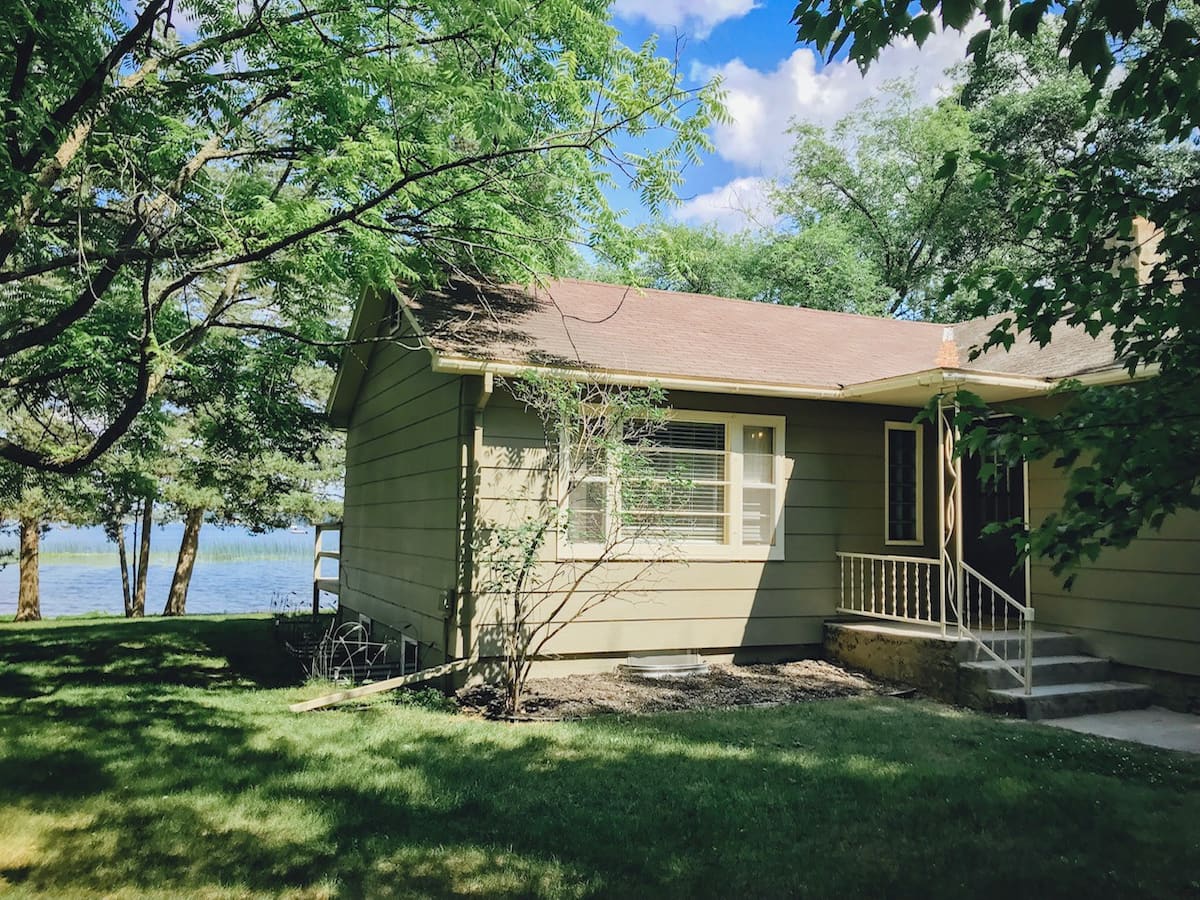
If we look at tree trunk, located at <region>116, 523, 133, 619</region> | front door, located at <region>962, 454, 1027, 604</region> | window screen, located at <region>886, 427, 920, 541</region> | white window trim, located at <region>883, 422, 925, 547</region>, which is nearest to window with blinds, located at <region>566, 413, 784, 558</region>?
white window trim, located at <region>883, 422, 925, 547</region>

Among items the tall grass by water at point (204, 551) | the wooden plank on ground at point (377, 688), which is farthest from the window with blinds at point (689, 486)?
the tall grass by water at point (204, 551)

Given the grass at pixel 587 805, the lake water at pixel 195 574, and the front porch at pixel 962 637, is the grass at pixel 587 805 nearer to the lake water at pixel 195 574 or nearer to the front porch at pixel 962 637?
the front porch at pixel 962 637

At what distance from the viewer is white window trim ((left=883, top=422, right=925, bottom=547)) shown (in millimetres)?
10180

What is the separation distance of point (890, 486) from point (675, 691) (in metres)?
3.98

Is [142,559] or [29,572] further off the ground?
[142,559]

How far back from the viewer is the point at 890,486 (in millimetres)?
10312

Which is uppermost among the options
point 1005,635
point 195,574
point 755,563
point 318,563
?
point 755,563

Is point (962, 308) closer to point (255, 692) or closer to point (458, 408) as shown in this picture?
point (458, 408)

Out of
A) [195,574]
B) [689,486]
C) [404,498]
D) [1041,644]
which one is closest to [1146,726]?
[1041,644]

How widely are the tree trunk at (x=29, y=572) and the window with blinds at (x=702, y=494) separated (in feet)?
52.8

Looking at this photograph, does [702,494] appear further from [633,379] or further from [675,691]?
[675,691]

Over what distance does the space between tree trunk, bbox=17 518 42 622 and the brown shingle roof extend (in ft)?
48.6

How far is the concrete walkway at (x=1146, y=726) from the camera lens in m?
6.56

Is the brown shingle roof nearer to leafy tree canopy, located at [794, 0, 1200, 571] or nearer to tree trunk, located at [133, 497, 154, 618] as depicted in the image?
leafy tree canopy, located at [794, 0, 1200, 571]
